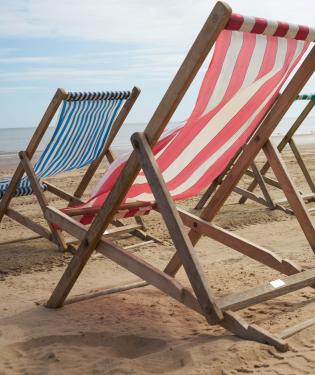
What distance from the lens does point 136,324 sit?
269cm

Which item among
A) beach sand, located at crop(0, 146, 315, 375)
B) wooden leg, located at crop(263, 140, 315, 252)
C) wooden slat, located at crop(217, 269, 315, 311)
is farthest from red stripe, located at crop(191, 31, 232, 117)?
beach sand, located at crop(0, 146, 315, 375)

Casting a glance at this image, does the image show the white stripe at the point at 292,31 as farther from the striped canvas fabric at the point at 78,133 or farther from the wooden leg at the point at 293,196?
the striped canvas fabric at the point at 78,133

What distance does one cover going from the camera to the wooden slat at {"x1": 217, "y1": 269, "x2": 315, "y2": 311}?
2.33 metres

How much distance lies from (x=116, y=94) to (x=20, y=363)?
2606 millimetres

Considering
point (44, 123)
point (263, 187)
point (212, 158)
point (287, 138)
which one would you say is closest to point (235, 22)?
point (212, 158)

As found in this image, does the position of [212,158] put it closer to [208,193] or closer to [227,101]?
[227,101]

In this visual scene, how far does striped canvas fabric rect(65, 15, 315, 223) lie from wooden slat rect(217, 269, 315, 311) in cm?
69

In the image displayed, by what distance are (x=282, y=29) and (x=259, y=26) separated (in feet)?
0.49

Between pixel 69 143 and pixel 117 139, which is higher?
pixel 117 139

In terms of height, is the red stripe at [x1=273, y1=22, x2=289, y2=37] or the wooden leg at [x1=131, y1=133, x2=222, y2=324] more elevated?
the red stripe at [x1=273, y1=22, x2=289, y2=37]

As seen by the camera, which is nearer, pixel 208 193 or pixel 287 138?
pixel 208 193

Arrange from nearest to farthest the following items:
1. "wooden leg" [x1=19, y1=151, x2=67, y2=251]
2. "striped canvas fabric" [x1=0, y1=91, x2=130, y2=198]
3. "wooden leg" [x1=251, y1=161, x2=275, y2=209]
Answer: "wooden leg" [x1=19, y1=151, x2=67, y2=251] → "striped canvas fabric" [x1=0, y1=91, x2=130, y2=198] → "wooden leg" [x1=251, y1=161, x2=275, y2=209]

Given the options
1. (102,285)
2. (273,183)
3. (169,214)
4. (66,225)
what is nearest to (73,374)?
(169,214)

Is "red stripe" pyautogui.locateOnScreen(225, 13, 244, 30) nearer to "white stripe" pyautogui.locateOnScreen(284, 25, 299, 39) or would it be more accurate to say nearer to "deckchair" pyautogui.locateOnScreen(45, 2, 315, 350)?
"deckchair" pyautogui.locateOnScreen(45, 2, 315, 350)
